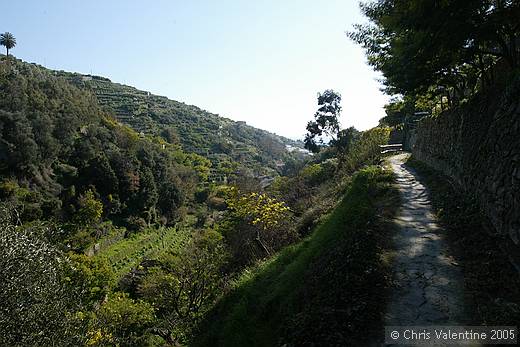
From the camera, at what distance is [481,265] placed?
5629 millimetres

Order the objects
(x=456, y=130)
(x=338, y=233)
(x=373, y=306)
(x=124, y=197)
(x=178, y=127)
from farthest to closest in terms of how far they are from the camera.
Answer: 1. (x=178, y=127)
2. (x=124, y=197)
3. (x=456, y=130)
4. (x=338, y=233)
5. (x=373, y=306)

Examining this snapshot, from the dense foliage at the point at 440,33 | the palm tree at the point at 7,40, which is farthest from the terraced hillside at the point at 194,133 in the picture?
the dense foliage at the point at 440,33

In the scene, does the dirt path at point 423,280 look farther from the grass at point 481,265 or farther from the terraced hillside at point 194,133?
the terraced hillside at point 194,133

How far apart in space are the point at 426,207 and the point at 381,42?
20.0 ft

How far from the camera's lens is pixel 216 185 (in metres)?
93.2

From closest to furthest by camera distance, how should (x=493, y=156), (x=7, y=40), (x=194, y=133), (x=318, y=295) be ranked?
(x=318, y=295) → (x=493, y=156) → (x=7, y=40) → (x=194, y=133)

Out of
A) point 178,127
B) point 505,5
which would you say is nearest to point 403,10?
point 505,5

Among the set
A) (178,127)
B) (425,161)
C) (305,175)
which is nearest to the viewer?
(425,161)

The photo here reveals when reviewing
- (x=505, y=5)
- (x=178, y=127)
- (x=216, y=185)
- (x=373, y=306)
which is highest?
(x=178, y=127)

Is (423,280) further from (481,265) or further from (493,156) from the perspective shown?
(493,156)

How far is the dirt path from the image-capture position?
471 cm

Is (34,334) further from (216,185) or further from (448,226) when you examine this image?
(216,185)

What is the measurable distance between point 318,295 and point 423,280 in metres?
1.67

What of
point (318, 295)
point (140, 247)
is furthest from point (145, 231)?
point (318, 295)
